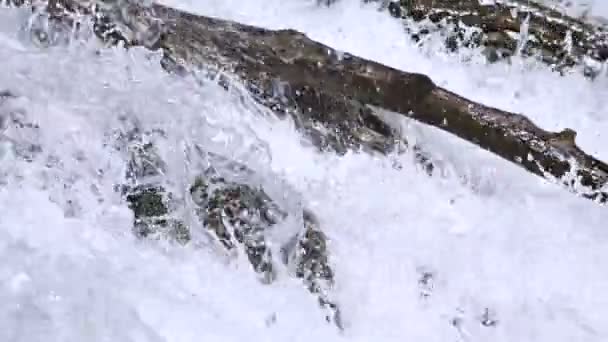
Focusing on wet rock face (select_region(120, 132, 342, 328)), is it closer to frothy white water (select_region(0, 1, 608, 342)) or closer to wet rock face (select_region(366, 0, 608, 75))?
frothy white water (select_region(0, 1, 608, 342))

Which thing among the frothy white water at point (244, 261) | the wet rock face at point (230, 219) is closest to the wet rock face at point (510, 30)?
the frothy white water at point (244, 261)

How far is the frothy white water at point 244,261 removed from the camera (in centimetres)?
432

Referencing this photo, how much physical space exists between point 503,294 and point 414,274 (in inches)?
21.2

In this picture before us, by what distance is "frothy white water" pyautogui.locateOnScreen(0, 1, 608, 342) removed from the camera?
4324 millimetres

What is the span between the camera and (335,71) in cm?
494

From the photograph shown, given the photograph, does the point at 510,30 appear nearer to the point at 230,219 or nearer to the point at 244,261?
the point at 230,219

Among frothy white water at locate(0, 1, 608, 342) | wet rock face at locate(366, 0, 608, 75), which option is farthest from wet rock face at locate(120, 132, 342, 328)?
wet rock face at locate(366, 0, 608, 75)

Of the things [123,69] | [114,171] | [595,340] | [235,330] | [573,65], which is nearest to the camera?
[235,330]

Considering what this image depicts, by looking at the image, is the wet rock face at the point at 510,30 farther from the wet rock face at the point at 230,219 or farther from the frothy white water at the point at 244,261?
the wet rock face at the point at 230,219

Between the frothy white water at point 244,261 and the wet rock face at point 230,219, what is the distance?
72mm

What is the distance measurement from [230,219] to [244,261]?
294mm

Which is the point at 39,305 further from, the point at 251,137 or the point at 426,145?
the point at 426,145

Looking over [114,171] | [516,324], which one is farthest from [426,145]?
[114,171]

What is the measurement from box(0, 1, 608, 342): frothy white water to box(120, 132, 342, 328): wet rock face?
2.8 inches
